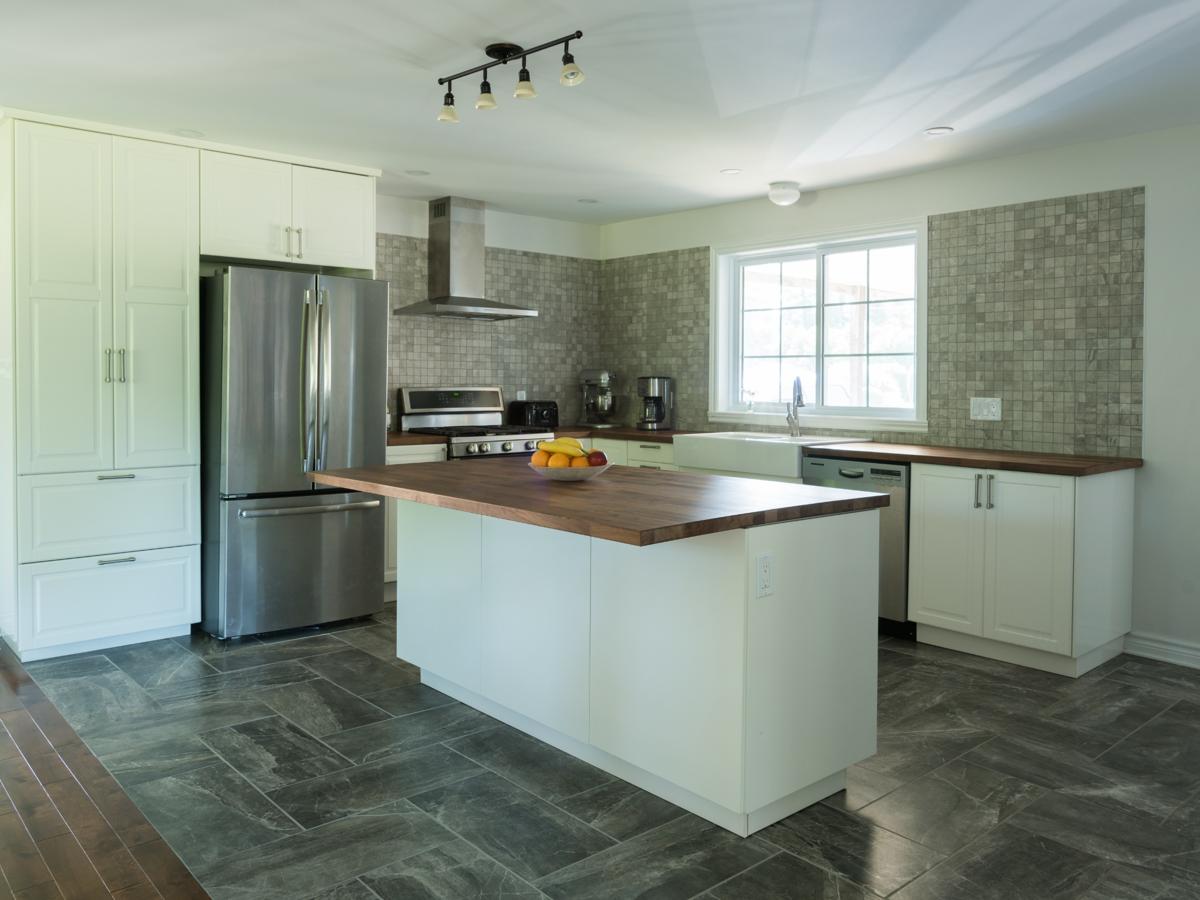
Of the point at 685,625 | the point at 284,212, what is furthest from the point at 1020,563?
the point at 284,212

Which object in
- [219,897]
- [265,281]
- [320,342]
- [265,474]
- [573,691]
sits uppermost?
[265,281]

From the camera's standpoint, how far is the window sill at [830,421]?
4953mm

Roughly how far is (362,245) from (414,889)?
11.5ft

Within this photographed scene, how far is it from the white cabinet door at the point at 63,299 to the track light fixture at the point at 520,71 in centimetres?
173

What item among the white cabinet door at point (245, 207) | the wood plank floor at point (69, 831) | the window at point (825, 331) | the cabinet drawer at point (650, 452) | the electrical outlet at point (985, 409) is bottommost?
the wood plank floor at point (69, 831)

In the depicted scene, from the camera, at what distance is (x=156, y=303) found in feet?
13.7

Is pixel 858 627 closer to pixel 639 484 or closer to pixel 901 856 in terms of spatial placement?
pixel 901 856

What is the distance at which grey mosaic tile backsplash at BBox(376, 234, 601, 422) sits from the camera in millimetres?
5656

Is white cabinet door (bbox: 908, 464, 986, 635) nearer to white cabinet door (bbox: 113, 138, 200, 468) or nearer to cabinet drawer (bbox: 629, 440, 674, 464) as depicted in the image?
cabinet drawer (bbox: 629, 440, 674, 464)

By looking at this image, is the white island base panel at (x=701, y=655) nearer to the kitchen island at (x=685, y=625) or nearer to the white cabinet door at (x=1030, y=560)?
the kitchen island at (x=685, y=625)

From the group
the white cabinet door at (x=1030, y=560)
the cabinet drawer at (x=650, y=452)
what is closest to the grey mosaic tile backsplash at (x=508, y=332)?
the cabinet drawer at (x=650, y=452)

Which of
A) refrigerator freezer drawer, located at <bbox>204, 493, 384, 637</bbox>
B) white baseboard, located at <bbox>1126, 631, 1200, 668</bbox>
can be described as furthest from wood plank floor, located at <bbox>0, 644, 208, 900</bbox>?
white baseboard, located at <bbox>1126, 631, 1200, 668</bbox>

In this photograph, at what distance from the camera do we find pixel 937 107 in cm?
370

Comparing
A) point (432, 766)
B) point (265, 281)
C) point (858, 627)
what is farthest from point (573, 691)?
point (265, 281)
